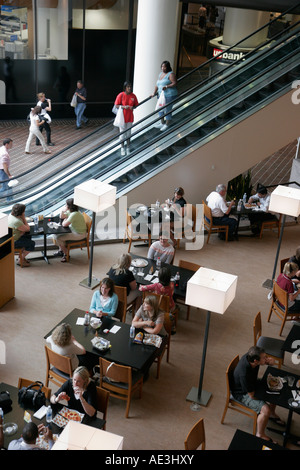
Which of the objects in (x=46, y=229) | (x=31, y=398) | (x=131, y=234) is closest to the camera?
(x=31, y=398)

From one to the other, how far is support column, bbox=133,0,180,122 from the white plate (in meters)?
5.04

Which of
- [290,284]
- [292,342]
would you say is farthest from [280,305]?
[292,342]

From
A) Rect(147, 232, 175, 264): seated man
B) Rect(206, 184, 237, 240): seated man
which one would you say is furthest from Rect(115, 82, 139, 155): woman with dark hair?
Rect(147, 232, 175, 264): seated man

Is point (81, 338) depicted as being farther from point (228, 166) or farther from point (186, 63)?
point (186, 63)

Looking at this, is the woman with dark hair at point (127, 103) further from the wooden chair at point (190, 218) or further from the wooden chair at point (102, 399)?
the wooden chair at point (102, 399)

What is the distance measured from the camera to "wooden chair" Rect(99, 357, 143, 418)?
Result: 670 cm

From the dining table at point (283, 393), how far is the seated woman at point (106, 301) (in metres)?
2.22

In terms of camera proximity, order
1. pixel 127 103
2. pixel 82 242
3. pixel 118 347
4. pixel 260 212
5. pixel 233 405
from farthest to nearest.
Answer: pixel 127 103
pixel 260 212
pixel 82 242
pixel 118 347
pixel 233 405

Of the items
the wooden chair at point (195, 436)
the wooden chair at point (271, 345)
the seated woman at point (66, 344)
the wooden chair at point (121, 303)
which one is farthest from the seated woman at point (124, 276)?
the wooden chair at point (195, 436)

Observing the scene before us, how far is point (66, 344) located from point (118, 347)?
2.27 ft

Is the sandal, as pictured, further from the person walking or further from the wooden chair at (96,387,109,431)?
the person walking

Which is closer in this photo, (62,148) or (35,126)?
(35,126)

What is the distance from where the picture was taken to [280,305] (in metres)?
8.84

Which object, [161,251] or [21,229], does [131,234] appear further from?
[21,229]
